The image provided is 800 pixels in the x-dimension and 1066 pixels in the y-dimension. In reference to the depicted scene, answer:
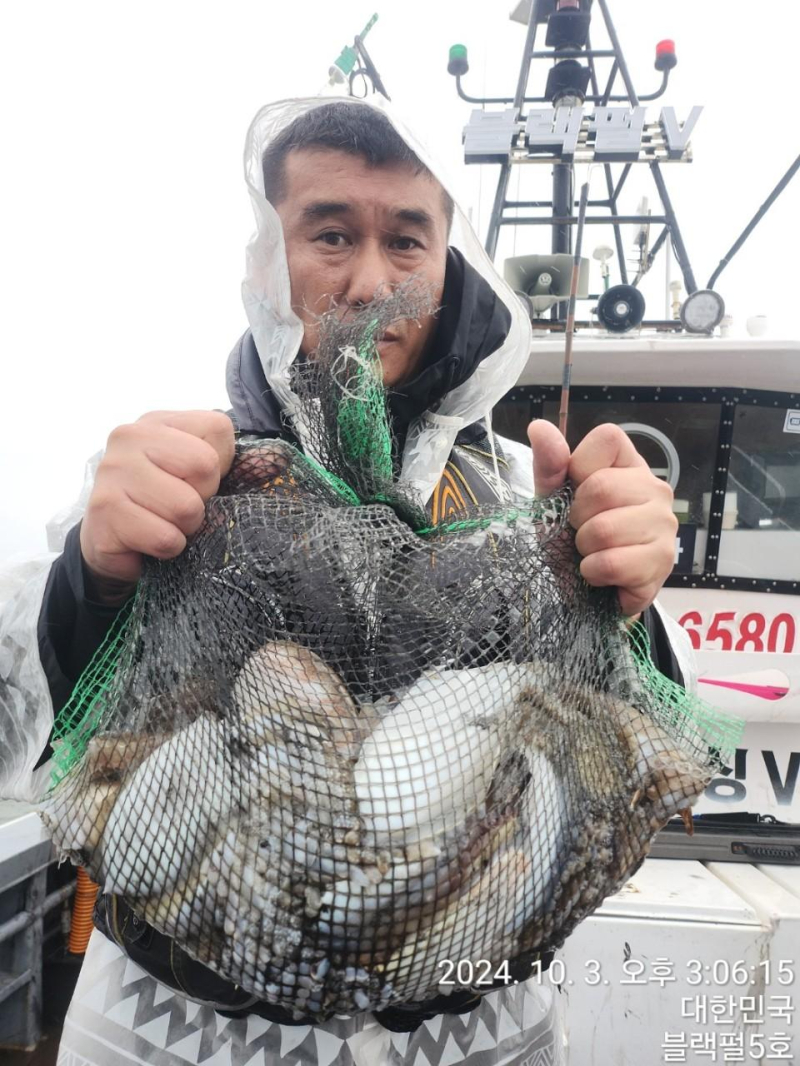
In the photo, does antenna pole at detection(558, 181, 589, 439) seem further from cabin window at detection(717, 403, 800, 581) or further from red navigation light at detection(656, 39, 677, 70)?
red navigation light at detection(656, 39, 677, 70)

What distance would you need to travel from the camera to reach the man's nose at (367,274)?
1271mm

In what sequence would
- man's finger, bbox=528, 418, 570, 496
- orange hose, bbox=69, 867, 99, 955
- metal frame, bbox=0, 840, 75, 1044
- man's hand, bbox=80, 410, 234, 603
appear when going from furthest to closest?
orange hose, bbox=69, 867, 99, 955
metal frame, bbox=0, 840, 75, 1044
man's finger, bbox=528, 418, 570, 496
man's hand, bbox=80, 410, 234, 603

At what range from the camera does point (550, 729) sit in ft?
3.18

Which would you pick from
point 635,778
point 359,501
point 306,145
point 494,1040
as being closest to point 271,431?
point 359,501

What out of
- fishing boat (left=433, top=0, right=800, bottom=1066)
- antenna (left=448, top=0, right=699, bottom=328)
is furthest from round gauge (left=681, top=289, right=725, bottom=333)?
antenna (left=448, top=0, right=699, bottom=328)

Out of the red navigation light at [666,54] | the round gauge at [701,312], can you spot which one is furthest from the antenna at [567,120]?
the round gauge at [701,312]

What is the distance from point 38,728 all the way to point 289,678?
62cm

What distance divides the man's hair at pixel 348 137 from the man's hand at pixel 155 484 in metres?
0.70

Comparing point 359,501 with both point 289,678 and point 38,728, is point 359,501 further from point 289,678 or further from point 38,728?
point 38,728

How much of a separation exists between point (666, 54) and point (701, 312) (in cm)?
292

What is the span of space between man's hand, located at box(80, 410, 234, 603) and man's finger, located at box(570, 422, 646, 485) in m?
0.53

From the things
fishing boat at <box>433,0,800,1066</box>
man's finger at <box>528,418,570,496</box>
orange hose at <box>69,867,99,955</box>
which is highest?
man's finger at <box>528,418,570,496</box>

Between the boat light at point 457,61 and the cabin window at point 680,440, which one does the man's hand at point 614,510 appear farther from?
the boat light at point 457,61

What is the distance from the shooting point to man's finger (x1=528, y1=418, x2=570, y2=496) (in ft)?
3.41
